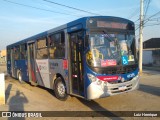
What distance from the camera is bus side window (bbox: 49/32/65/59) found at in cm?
1016

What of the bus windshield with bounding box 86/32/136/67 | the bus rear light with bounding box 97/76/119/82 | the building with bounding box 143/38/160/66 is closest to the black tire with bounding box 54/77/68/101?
the bus rear light with bounding box 97/76/119/82

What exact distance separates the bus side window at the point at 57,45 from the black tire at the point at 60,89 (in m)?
1.01

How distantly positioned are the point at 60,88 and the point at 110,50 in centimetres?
294

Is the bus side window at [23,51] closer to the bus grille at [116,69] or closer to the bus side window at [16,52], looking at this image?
the bus side window at [16,52]

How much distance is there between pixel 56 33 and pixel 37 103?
9.63ft

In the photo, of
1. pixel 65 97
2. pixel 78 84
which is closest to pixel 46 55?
pixel 65 97

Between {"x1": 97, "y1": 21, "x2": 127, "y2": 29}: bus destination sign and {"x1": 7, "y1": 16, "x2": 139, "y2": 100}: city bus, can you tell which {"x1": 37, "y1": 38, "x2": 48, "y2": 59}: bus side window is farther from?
{"x1": 97, "y1": 21, "x2": 127, "y2": 29}: bus destination sign

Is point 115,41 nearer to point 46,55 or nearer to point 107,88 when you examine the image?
point 107,88

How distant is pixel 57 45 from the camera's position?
10.6 metres

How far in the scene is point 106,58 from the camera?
28.6 ft

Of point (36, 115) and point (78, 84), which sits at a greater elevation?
point (78, 84)

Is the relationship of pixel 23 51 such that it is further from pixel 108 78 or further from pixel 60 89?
pixel 108 78

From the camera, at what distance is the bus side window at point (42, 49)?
11.9m

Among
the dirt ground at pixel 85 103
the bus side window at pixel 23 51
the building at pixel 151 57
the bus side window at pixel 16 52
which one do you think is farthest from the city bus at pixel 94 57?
the building at pixel 151 57
